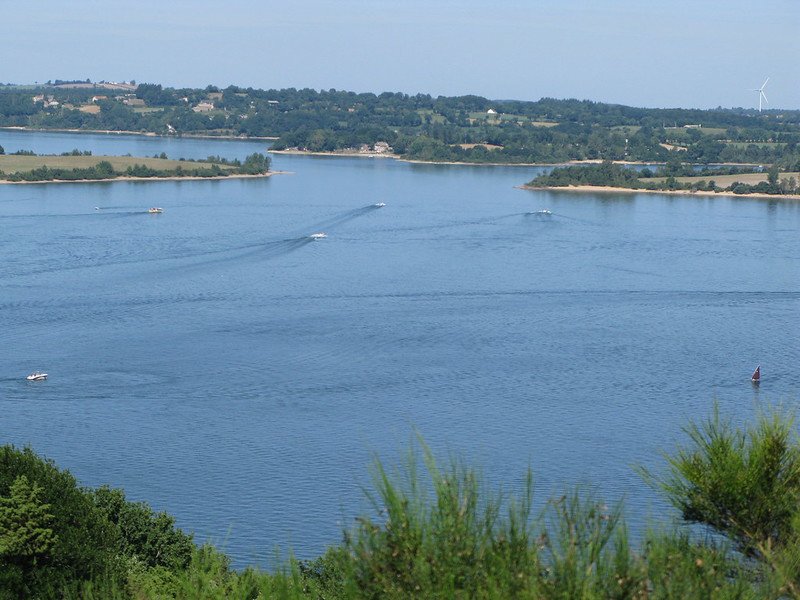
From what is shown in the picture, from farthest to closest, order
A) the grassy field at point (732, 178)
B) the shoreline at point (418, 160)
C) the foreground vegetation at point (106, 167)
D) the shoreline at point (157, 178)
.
Result: the shoreline at point (418, 160) < the grassy field at point (732, 178) < the foreground vegetation at point (106, 167) < the shoreline at point (157, 178)

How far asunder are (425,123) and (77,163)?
126 ft

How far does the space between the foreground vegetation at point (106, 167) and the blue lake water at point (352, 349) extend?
32.1ft

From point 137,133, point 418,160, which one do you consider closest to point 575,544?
point 418,160

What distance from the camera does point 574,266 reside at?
22609mm

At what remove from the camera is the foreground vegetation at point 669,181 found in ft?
136

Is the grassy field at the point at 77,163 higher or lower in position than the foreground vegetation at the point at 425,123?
lower

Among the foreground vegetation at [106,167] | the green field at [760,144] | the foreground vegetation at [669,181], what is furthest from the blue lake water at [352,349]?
the green field at [760,144]

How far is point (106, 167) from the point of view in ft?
134

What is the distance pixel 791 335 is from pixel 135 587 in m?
13.5

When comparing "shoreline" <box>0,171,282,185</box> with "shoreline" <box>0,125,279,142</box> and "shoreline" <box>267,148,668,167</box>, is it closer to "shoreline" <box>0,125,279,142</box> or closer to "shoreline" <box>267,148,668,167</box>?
"shoreline" <box>267,148,668,167</box>

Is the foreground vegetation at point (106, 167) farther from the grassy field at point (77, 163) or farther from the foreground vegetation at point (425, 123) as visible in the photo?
the foreground vegetation at point (425, 123)

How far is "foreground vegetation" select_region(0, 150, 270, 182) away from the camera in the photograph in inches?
1556

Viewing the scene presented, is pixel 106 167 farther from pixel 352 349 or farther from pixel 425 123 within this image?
pixel 425 123

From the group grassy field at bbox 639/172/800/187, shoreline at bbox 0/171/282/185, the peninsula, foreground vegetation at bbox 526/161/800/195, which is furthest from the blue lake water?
grassy field at bbox 639/172/800/187
